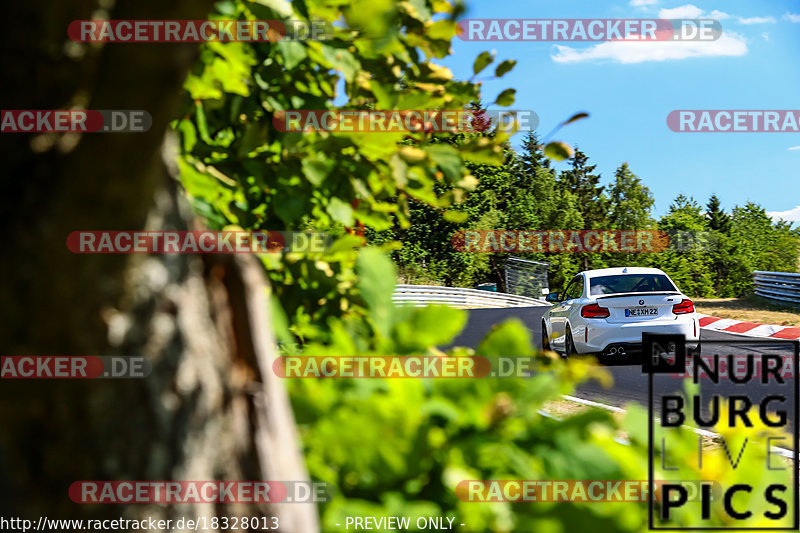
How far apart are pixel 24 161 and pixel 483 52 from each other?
4.08ft

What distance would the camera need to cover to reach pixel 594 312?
33.6 feet

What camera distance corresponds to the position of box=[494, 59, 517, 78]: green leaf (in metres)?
1.67

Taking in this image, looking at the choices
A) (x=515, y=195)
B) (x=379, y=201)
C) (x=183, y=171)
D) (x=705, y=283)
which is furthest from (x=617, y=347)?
(x=515, y=195)

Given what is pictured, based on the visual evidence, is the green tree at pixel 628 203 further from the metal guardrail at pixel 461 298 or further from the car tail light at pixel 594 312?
the car tail light at pixel 594 312

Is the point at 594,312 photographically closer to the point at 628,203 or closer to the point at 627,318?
the point at 627,318

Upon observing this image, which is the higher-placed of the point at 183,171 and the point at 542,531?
the point at 183,171

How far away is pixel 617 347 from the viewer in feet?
33.2

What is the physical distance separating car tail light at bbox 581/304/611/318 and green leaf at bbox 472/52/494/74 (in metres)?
9.08

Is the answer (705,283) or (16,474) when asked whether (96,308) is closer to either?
(16,474)

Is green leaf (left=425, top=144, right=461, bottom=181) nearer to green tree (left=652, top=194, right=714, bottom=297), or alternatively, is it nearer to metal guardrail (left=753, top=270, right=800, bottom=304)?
metal guardrail (left=753, top=270, right=800, bottom=304)

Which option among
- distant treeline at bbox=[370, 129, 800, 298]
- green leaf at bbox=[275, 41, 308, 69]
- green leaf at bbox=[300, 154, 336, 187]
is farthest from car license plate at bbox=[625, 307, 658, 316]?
distant treeline at bbox=[370, 129, 800, 298]

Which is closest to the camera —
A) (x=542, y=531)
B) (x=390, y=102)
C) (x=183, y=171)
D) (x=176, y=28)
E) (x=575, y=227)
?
(x=176, y=28)

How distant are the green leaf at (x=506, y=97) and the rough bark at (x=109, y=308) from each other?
110 centimetres

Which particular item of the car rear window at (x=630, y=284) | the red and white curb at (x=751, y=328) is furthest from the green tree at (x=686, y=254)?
the car rear window at (x=630, y=284)
